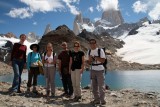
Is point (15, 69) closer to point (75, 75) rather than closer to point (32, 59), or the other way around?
point (32, 59)

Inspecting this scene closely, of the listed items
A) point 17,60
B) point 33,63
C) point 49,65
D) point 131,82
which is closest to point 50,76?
point 49,65

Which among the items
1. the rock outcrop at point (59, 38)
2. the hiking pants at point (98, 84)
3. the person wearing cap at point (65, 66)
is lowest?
the hiking pants at point (98, 84)

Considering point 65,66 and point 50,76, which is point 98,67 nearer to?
point 65,66

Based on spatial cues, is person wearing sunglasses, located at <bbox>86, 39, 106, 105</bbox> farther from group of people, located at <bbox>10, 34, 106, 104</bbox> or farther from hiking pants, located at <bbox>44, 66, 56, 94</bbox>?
hiking pants, located at <bbox>44, 66, 56, 94</bbox>

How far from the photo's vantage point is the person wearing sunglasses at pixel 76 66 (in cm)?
1421

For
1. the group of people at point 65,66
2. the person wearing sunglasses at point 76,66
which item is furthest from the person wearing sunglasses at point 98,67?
the person wearing sunglasses at point 76,66

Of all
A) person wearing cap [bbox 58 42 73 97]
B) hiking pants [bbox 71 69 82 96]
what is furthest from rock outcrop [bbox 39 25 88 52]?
hiking pants [bbox 71 69 82 96]

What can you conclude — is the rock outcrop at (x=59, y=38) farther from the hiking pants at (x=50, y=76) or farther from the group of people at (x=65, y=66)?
the hiking pants at (x=50, y=76)

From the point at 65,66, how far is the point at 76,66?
1.29 metres

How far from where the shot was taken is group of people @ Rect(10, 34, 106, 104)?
43.9 feet

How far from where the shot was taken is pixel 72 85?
15.0 metres

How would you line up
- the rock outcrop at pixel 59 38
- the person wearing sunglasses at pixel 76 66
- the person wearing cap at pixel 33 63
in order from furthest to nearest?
the rock outcrop at pixel 59 38 < the person wearing cap at pixel 33 63 < the person wearing sunglasses at pixel 76 66

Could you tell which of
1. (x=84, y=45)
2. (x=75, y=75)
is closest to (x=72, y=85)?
(x=75, y=75)

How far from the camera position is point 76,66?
14.2m
